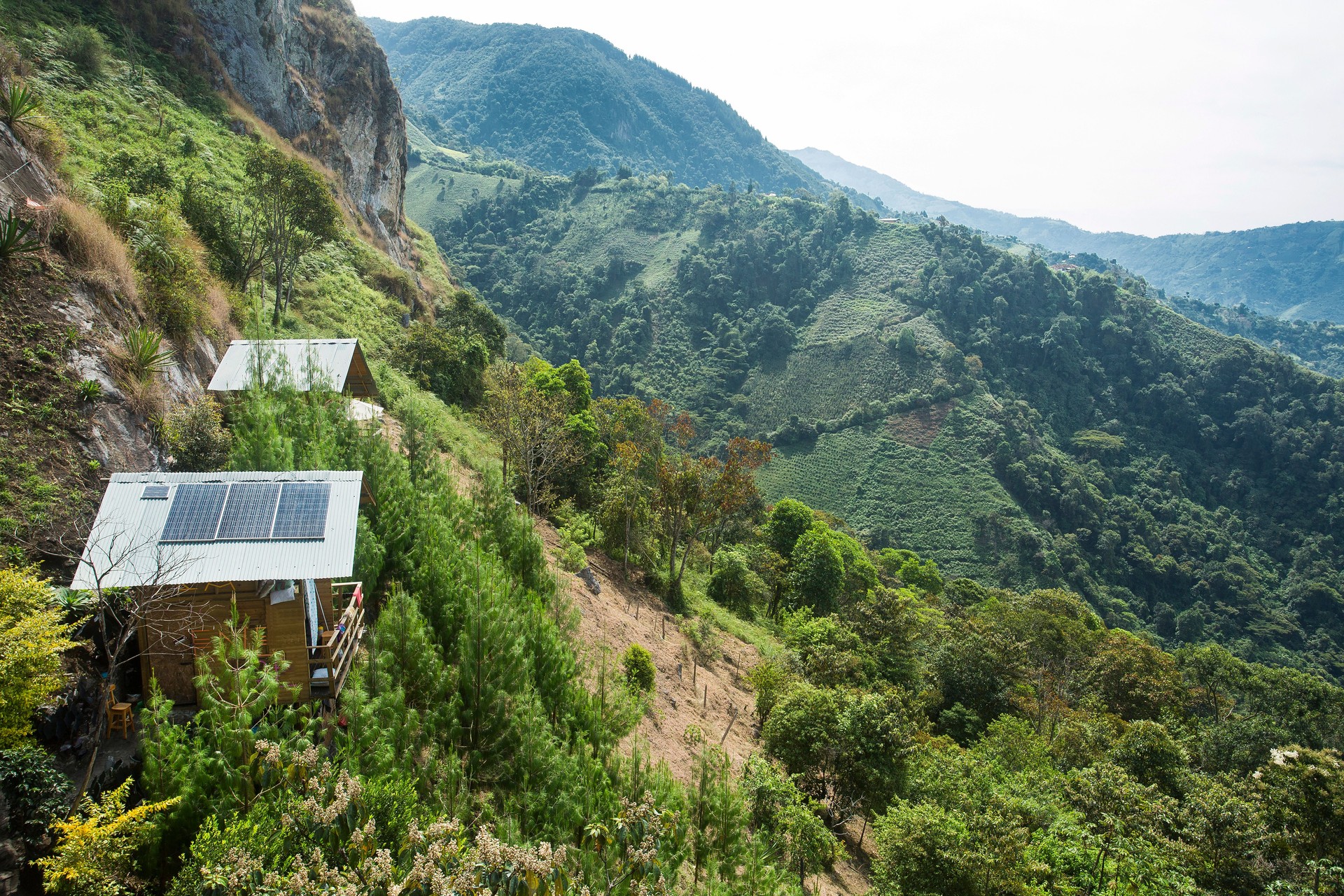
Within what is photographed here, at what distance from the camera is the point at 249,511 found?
9.01 meters

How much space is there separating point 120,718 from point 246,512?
2.91 meters

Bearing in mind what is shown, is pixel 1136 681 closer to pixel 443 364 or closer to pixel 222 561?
pixel 222 561

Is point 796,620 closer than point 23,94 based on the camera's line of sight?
No

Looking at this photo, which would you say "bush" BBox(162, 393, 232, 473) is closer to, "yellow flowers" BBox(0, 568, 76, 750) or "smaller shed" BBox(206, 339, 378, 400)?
"smaller shed" BBox(206, 339, 378, 400)

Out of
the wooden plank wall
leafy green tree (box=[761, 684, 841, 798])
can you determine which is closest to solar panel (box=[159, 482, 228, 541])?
the wooden plank wall

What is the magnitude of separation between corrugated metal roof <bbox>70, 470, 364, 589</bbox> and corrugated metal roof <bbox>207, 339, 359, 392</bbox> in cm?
580

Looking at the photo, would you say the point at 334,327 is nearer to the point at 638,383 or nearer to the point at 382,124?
the point at 382,124

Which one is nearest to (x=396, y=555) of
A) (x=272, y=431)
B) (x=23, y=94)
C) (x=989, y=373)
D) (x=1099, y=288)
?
(x=272, y=431)

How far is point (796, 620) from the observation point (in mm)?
27078

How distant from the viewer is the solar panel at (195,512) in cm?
853

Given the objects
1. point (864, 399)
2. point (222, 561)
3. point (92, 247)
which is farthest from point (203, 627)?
point (864, 399)

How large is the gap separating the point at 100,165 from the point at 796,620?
102 feet

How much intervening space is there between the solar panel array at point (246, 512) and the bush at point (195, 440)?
3.61 m

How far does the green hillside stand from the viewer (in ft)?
221
